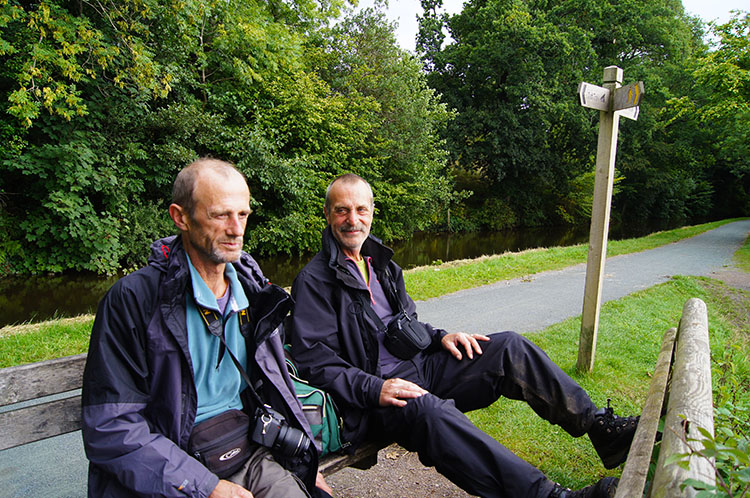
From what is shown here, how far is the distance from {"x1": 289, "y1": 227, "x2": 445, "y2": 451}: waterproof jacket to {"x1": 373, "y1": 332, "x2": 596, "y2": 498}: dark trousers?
0.44ft

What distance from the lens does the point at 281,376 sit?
7.05 ft

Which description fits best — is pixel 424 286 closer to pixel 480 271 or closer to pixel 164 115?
pixel 480 271

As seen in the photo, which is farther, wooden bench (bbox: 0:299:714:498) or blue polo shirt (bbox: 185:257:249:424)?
blue polo shirt (bbox: 185:257:249:424)

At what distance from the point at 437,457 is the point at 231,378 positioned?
99 cm

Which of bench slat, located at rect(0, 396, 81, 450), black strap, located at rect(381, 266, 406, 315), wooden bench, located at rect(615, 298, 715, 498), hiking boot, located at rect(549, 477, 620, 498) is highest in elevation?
black strap, located at rect(381, 266, 406, 315)

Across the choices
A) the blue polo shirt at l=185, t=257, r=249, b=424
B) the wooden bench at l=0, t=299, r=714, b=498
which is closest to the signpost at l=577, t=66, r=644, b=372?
the wooden bench at l=0, t=299, r=714, b=498

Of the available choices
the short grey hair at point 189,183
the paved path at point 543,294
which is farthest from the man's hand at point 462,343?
Answer: the paved path at point 543,294

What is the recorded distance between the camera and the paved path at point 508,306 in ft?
9.47

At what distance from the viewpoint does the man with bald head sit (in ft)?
5.36

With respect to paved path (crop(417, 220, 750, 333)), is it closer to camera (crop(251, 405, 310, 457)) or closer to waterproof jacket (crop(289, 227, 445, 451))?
waterproof jacket (crop(289, 227, 445, 451))

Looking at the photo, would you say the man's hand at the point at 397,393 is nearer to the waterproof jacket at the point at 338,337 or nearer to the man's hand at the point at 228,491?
the waterproof jacket at the point at 338,337

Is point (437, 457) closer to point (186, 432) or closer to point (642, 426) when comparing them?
point (642, 426)

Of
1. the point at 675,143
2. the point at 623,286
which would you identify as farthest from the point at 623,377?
the point at 675,143

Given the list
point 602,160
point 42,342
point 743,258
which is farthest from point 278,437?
point 743,258
